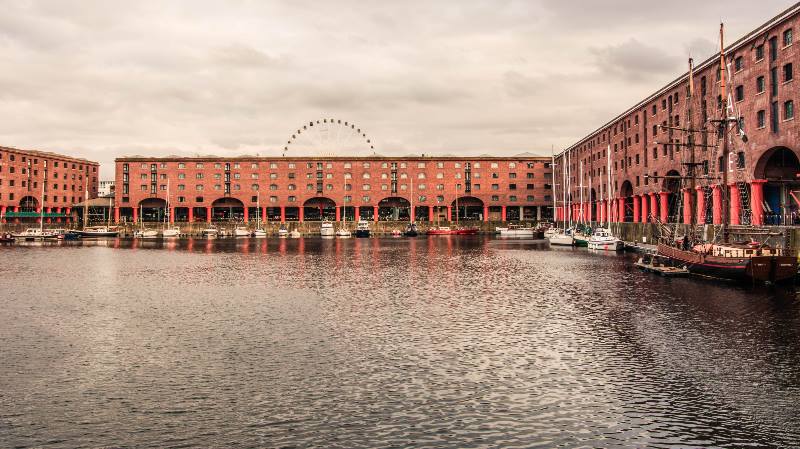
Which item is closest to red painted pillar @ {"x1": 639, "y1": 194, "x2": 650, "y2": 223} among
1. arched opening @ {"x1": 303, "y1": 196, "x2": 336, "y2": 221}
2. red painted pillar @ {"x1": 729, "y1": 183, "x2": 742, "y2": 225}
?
red painted pillar @ {"x1": 729, "y1": 183, "x2": 742, "y2": 225}

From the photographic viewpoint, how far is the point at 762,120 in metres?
55.2

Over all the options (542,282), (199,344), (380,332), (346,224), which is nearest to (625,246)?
(542,282)

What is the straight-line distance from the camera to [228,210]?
147 m

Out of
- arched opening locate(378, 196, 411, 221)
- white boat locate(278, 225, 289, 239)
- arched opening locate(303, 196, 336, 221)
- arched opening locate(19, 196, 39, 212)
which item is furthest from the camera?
arched opening locate(19, 196, 39, 212)

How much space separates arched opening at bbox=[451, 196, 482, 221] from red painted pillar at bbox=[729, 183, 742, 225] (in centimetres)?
8892

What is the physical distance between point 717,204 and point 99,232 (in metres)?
116

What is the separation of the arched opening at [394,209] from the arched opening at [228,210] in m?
32.9

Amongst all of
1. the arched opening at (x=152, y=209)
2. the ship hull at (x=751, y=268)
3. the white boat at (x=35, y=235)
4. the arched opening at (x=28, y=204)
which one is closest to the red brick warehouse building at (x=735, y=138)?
the ship hull at (x=751, y=268)

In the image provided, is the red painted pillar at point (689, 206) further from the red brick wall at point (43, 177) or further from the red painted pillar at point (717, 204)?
the red brick wall at point (43, 177)

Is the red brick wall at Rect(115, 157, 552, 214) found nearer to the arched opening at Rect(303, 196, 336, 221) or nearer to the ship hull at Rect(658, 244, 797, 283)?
the arched opening at Rect(303, 196, 336, 221)

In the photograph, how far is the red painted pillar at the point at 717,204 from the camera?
61531 millimetres

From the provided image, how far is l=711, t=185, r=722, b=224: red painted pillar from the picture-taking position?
61.5 meters

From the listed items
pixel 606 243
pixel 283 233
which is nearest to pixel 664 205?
pixel 606 243

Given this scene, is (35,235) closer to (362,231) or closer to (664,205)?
(362,231)
